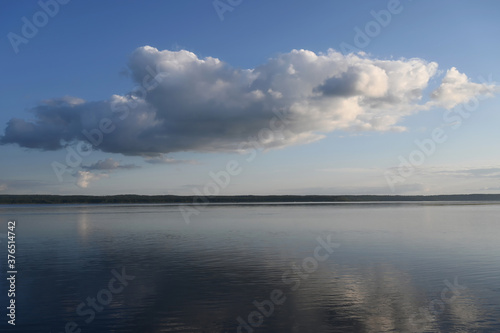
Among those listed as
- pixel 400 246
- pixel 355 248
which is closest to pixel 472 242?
pixel 400 246

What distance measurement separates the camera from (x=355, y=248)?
33969mm

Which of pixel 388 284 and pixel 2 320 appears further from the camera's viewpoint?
pixel 388 284

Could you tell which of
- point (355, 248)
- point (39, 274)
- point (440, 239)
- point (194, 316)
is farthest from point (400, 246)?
point (39, 274)

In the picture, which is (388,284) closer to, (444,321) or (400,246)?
(444,321)

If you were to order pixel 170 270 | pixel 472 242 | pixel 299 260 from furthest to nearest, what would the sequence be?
pixel 472 242
pixel 299 260
pixel 170 270

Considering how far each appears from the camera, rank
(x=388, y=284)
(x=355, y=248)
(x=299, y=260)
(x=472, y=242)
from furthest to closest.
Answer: (x=472, y=242), (x=355, y=248), (x=299, y=260), (x=388, y=284)

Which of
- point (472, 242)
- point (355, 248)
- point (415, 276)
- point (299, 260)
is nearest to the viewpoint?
point (415, 276)

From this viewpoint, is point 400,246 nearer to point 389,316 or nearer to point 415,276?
point 415,276

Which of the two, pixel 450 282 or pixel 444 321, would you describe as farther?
pixel 450 282

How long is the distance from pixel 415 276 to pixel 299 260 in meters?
7.79

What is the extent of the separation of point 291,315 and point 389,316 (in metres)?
3.77

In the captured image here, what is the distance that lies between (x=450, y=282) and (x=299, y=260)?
382 inches

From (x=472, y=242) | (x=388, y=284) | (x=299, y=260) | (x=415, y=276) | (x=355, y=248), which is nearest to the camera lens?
(x=388, y=284)

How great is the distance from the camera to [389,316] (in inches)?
631
